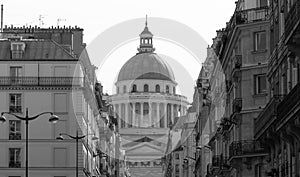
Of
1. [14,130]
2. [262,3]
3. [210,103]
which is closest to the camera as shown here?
[262,3]

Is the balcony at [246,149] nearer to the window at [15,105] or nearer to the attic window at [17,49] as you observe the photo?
the window at [15,105]

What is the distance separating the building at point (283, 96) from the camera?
43.2 m

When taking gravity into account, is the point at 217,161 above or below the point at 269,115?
below

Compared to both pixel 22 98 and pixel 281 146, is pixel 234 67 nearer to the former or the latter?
pixel 281 146

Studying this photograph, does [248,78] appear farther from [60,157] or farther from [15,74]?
[15,74]

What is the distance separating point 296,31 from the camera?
41.3 m

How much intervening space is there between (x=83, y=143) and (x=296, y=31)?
2595 inches

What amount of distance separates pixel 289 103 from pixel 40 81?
63270 mm

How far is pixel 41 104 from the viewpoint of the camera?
10512cm

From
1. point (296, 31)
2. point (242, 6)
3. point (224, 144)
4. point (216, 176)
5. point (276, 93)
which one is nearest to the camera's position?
point (296, 31)

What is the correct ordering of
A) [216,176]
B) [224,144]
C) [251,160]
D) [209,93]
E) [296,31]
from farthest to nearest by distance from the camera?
[209,93] → [216,176] → [224,144] → [251,160] → [296,31]

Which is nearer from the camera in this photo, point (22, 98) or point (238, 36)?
point (238, 36)

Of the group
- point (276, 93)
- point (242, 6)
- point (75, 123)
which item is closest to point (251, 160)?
point (242, 6)

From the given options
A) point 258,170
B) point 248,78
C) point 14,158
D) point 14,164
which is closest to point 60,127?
point 14,158
